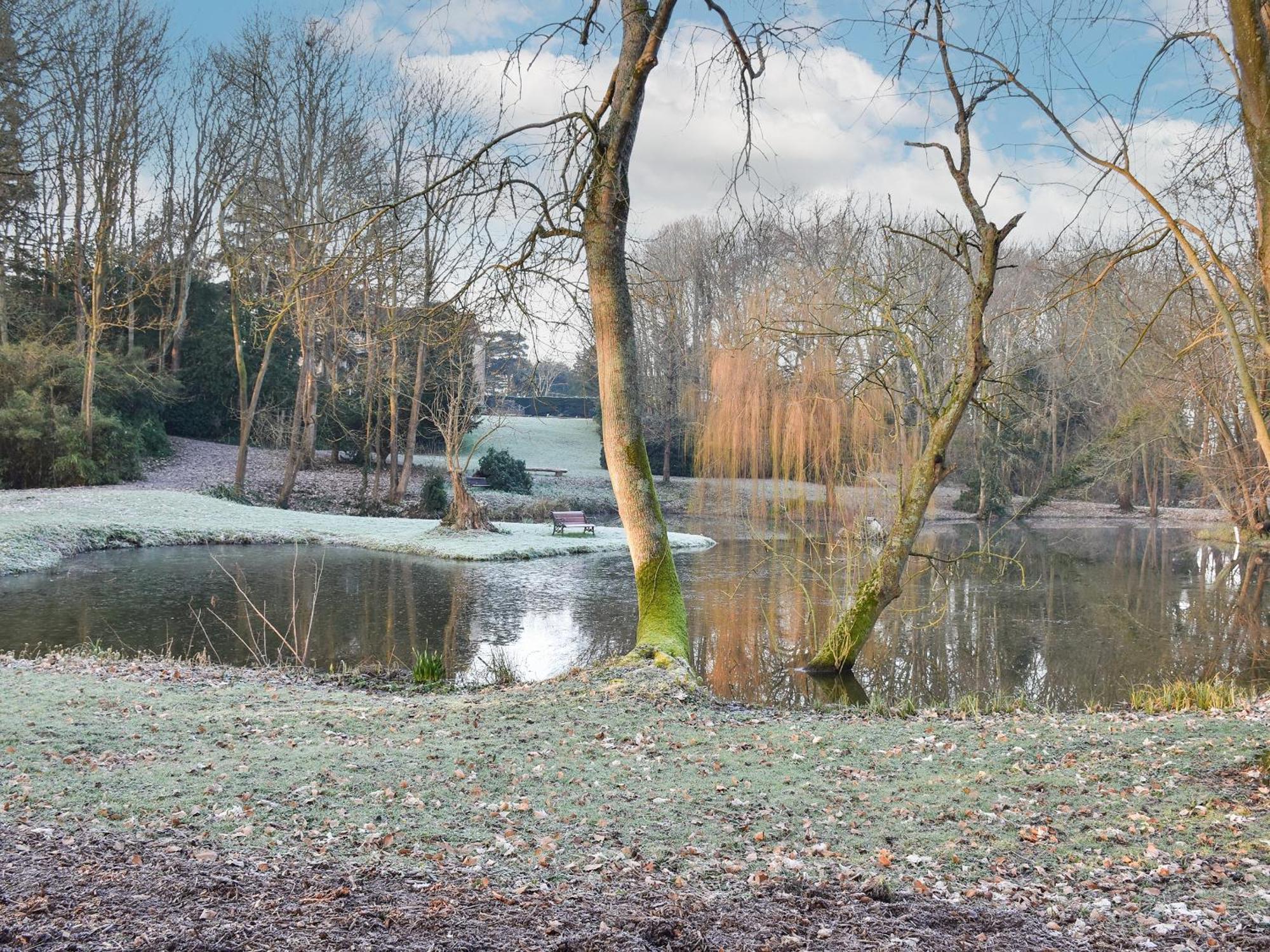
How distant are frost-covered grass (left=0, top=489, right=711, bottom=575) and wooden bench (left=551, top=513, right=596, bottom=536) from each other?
27 cm

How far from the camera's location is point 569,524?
2008 centimetres

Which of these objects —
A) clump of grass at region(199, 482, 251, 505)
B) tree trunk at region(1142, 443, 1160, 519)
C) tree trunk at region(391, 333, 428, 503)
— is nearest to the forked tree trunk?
tree trunk at region(391, 333, 428, 503)

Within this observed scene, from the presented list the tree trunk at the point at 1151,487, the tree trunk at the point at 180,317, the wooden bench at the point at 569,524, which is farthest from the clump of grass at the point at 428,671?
the tree trunk at the point at 1151,487

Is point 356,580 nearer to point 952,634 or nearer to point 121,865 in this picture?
point 952,634

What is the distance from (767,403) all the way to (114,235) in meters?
19.6

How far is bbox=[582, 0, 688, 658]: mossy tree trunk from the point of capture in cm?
695

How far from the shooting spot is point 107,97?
23.6 m

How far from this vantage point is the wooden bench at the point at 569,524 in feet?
65.8

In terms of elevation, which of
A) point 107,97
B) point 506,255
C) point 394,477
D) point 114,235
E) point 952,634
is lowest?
point 952,634

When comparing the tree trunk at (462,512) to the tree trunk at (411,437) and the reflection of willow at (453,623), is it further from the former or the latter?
the tree trunk at (411,437)

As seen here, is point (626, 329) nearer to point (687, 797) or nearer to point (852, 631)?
point (852, 631)

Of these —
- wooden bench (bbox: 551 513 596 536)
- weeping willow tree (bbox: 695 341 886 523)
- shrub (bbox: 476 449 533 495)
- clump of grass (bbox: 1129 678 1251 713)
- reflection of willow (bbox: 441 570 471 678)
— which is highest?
weeping willow tree (bbox: 695 341 886 523)

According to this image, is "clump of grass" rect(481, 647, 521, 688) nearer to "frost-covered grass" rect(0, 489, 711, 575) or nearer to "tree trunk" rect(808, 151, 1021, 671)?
"tree trunk" rect(808, 151, 1021, 671)

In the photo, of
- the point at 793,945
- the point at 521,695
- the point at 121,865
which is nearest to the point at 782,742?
the point at 521,695
